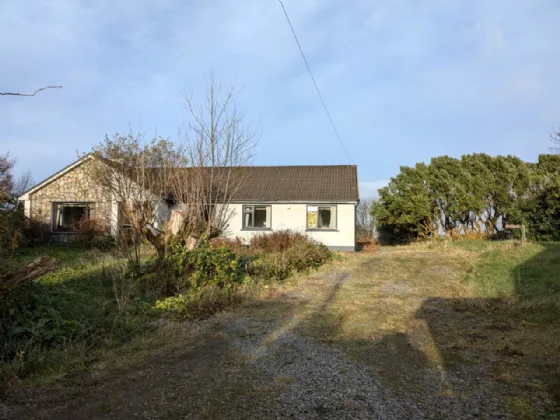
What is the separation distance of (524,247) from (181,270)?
36.7ft

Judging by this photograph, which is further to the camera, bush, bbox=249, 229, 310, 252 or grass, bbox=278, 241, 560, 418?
bush, bbox=249, 229, 310, 252

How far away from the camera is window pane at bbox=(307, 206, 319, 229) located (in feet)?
62.9

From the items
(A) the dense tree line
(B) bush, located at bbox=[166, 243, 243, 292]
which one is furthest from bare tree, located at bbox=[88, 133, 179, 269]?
(A) the dense tree line

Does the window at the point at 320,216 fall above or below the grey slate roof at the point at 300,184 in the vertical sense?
below

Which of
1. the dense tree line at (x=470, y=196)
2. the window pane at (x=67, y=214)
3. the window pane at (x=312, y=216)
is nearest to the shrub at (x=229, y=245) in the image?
the window pane at (x=312, y=216)

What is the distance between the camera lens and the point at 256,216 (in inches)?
780

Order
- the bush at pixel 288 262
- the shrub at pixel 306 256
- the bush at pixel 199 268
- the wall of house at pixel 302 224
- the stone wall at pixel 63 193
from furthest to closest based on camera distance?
the stone wall at pixel 63 193 < the wall of house at pixel 302 224 < the shrub at pixel 306 256 < the bush at pixel 288 262 < the bush at pixel 199 268

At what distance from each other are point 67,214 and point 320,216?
12.6 metres

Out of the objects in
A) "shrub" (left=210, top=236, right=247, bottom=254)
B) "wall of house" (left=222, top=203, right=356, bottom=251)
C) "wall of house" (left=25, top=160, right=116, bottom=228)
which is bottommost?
"shrub" (left=210, top=236, right=247, bottom=254)

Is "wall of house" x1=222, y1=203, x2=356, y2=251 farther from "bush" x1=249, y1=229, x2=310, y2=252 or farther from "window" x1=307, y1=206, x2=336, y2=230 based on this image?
"bush" x1=249, y1=229, x2=310, y2=252

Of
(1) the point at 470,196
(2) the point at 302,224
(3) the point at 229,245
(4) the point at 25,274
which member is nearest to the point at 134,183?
(3) the point at 229,245

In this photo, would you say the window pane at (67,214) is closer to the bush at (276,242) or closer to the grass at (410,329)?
the bush at (276,242)

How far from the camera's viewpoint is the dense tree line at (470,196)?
758 inches

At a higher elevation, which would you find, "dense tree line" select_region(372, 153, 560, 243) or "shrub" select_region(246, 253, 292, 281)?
"dense tree line" select_region(372, 153, 560, 243)
